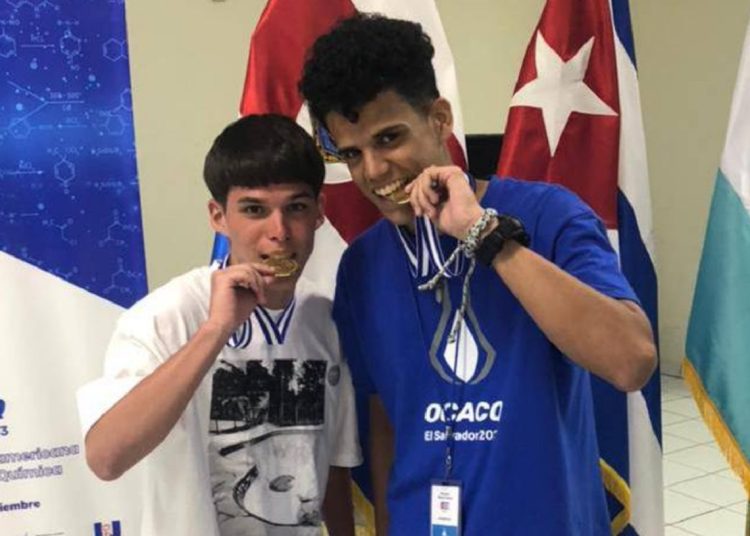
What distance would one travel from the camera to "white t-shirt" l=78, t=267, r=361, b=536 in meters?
1.31

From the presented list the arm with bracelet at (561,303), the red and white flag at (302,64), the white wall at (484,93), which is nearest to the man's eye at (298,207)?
the arm with bracelet at (561,303)

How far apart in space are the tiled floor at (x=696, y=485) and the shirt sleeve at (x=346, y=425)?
8.01 ft

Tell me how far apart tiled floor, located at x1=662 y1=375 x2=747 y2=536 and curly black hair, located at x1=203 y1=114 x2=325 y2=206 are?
2.75 meters

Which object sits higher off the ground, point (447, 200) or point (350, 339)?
point (447, 200)

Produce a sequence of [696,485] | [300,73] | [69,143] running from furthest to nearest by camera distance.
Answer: [696,485] → [69,143] → [300,73]

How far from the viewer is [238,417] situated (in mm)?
1368

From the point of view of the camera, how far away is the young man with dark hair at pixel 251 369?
1.30 m

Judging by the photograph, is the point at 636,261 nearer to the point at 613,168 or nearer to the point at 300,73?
the point at 613,168

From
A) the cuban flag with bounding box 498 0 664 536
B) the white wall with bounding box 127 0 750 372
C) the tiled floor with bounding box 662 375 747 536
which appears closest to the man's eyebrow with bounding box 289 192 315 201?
the cuban flag with bounding box 498 0 664 536

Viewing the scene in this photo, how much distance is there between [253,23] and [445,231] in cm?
249

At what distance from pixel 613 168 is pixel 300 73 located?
0.73 m

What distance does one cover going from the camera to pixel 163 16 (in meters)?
3.19

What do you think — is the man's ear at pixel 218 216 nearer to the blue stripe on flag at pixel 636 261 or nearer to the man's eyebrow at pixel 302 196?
the man's eyebrow at pixel 302 196

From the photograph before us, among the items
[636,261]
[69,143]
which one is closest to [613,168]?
[636,261]
